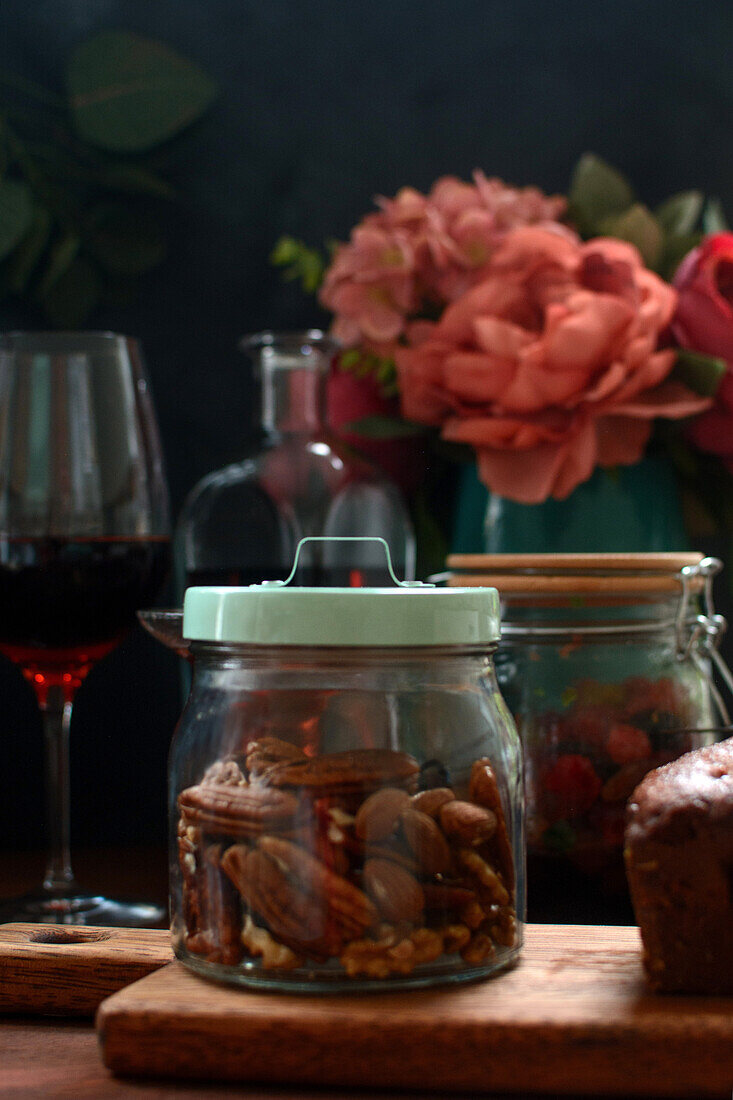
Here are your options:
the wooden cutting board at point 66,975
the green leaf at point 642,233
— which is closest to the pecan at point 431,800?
the wooden cutting board at point 66,975

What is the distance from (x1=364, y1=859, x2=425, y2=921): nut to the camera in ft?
1.58

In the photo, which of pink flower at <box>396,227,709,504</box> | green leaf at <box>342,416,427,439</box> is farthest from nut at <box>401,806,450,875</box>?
green leaf at <box>342,416,427,439</box>

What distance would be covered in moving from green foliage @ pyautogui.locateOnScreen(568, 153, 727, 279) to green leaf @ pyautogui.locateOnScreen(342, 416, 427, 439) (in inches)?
9.0

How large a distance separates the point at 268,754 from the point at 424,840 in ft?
0.24

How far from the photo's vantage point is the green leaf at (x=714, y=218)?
3.40 feet

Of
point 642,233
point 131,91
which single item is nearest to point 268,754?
point 642,233

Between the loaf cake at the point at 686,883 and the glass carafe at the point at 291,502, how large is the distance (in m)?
0.41

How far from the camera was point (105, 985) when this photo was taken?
1.84 ft

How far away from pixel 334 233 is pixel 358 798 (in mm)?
722

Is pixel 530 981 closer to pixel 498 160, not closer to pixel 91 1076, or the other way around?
pixel 91 1076

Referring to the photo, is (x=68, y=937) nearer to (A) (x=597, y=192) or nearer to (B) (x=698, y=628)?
(B) (x=698, y=628)

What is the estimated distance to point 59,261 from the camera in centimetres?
104

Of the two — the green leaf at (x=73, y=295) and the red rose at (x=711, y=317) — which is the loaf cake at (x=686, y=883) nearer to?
the red rose at (x=711, y=317)

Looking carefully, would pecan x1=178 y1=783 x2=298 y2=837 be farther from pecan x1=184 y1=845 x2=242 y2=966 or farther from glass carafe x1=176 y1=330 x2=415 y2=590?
glass carafe x1=176 y1=330 x2=415 y2=590
